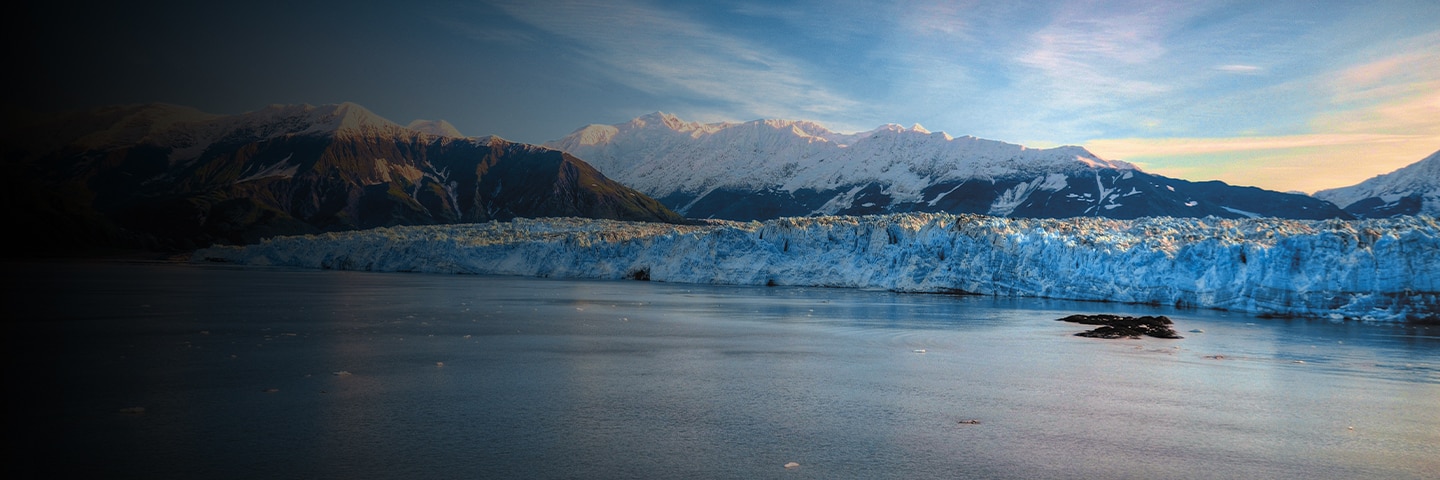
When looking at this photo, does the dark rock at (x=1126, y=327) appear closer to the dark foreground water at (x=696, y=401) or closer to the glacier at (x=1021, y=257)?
the dark foreground water at (x=696, y=401)

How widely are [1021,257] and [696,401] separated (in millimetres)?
30164

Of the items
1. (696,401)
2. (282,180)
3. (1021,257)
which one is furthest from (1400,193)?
(282,180)

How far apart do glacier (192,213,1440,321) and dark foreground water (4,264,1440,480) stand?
17.1ft

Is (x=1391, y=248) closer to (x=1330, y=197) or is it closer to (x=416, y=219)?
(x=416, y=219)

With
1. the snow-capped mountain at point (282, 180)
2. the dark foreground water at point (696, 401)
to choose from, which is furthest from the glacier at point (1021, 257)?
the snow-capped mountain at point (282, 180)

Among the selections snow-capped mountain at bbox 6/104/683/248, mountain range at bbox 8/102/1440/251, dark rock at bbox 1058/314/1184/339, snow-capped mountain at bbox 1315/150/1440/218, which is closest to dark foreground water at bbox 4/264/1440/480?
dark rock at bbox 1058/314/1184/339

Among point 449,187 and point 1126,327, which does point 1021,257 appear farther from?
point 449,187

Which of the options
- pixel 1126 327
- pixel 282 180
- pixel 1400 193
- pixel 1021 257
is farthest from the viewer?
pixel 282 180

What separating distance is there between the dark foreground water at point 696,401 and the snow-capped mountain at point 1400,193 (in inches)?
7049

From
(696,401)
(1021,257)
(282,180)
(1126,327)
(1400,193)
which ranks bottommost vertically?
(696,401)

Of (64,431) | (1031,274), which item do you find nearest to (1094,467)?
(64,431)

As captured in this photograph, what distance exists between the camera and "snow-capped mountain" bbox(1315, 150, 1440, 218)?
517ft

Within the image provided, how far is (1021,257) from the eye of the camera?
3722 cm

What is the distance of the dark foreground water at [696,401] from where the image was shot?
7.57 meters
